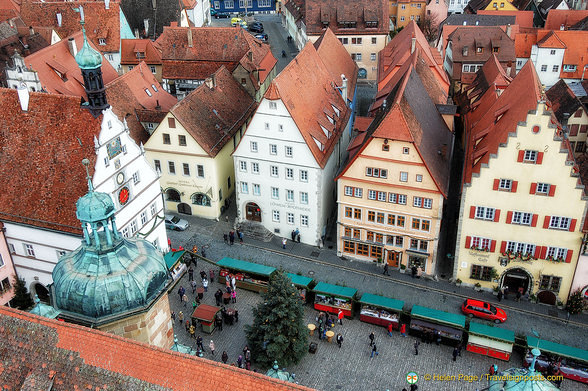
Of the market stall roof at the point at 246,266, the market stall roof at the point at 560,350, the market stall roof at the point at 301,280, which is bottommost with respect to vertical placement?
the market stall roof at the point at 560,350

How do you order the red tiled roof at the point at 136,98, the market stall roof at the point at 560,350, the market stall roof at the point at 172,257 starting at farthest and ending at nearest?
the red tiled roof at the point at 136,98 → the market stall roof at the point at 172,257 → the market stall roof at the point at 560,350

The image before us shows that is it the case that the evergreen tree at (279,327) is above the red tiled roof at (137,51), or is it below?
below

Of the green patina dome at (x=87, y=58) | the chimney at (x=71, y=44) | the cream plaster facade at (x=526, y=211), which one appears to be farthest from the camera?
the chimney at (x=71, y=44)

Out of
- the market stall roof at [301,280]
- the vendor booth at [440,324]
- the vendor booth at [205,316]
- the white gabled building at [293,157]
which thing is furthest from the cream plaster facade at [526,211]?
the vendor booth at [205,316]

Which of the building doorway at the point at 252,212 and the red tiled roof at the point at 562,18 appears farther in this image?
the red tiled roof at the point at 562,18

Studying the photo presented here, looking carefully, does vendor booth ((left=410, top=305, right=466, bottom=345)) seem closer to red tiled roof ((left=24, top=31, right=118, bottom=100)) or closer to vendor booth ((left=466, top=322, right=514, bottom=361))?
vendor booth ((left=466, top=322, right=514, bottom=361))

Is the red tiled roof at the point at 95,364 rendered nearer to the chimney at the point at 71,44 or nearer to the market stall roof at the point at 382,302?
the market stall roof at the point at 382,302

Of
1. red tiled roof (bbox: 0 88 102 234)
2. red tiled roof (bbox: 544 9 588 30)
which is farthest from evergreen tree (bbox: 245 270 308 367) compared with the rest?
red tiled roof (bbox: 544 9 588 30)

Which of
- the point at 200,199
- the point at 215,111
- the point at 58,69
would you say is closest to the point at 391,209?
the point at 200,199
